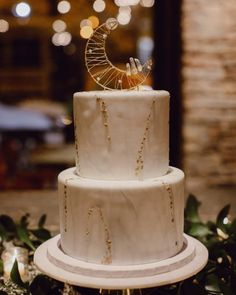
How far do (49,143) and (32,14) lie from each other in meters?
2.42

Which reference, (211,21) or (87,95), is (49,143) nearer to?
(211,21)

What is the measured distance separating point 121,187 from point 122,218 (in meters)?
0.11

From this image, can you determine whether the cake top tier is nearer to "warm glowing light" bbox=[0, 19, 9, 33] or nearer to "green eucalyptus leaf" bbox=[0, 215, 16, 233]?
"green eucalyptus leaf" bbox=[0, 215, 16, 233]

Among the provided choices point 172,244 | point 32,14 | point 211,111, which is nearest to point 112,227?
point 172,244

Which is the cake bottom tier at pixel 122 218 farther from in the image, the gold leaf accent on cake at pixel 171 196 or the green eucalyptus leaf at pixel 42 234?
the green eucalyptus leaf at pixel 42 234

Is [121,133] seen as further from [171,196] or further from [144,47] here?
[144,47]

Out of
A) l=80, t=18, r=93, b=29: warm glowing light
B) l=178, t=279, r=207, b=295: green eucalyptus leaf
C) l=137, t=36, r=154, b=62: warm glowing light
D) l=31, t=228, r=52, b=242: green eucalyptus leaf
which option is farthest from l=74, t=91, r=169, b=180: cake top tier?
l=137, t=36, r=154, b=62: warm glowing light

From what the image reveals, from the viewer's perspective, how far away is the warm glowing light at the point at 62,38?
32.1 ft

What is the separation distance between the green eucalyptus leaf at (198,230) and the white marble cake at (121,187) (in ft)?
2.46

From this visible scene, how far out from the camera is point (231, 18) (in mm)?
3957

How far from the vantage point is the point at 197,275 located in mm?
2191

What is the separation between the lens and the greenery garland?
2009mm

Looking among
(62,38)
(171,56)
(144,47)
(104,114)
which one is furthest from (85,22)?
(104,114)

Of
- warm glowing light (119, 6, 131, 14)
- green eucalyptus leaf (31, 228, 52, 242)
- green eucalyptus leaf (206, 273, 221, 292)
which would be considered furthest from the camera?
warm glowing light (119, 6, 131, 14)
